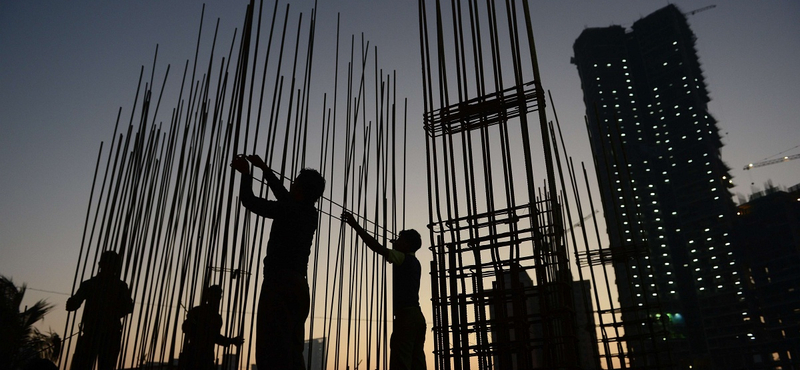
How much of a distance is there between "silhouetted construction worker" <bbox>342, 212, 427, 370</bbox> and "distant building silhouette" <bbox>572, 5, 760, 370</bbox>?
5044 centimetres

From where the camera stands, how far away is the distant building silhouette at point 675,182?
195ft

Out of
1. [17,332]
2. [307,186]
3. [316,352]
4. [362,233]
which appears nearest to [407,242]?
[362,233]

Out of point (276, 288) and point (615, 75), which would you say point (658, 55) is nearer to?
point (615, 75)

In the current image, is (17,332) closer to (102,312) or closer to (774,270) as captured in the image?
(102,312)

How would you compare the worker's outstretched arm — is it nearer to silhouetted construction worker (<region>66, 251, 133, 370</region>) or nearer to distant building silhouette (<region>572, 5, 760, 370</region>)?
silhouetted construction worker (<region>66, 251, 133, 370</region>)

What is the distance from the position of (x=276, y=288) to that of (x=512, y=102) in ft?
6.34

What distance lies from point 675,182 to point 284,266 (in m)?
81.5

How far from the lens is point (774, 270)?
2216 inches

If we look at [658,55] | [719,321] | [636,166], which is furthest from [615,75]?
[719,321]

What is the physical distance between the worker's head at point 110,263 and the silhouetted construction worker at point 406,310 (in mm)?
1536

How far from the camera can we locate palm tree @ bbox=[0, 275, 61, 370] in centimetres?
480

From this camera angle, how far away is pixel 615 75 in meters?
87.2

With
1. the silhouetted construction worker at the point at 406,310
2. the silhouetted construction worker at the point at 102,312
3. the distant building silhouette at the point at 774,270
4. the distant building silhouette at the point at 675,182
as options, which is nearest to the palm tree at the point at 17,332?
the silhouetted construction worker at the point at 102,312

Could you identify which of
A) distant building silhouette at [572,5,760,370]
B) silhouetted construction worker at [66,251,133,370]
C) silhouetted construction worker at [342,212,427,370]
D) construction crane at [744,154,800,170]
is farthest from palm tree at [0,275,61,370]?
construction crane at [744,154,800,170]
